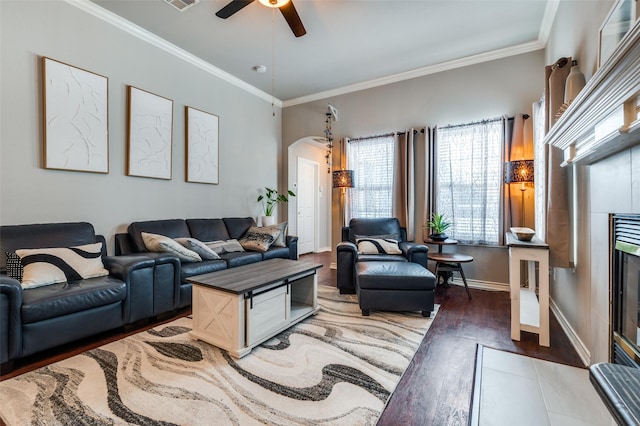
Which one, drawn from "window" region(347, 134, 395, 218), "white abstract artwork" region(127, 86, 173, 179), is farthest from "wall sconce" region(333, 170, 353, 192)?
"white abstract artwork" region(127, 86, 173, 179)

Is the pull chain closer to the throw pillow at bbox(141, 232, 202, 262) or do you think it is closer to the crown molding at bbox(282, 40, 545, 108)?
the crown molding at bbox(282, 40, 545, 108)

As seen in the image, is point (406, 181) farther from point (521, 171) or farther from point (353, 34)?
point (353, 34)

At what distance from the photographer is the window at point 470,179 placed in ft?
12.0

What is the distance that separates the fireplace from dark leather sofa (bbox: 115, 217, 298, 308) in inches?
122

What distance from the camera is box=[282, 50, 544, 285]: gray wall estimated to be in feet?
11.6

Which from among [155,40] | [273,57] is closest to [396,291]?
[273,57]

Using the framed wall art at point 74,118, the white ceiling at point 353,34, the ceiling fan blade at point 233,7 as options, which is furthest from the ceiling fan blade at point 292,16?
the framed wall art at point 74,118

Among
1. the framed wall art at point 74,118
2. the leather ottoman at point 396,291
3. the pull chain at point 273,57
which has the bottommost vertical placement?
the leather ottoman at point 396,291

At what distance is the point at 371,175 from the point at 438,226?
1.31 meters

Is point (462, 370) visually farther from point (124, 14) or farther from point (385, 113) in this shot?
point (124, 14)

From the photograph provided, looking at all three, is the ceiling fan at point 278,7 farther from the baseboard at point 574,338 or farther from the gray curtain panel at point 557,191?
the baseboard at point 574,338

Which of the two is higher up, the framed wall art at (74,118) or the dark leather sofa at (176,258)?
the framed wall art at (74,118)

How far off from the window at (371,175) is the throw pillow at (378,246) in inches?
29.1

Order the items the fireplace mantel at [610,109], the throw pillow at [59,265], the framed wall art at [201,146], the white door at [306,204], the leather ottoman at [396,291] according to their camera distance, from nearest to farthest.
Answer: the fireplace mantel at [610,109]
the throw pillow at [59,265]
the leather ottoman at [396,291]
the framed wall art at [201,146]
the white door at [306,204]
